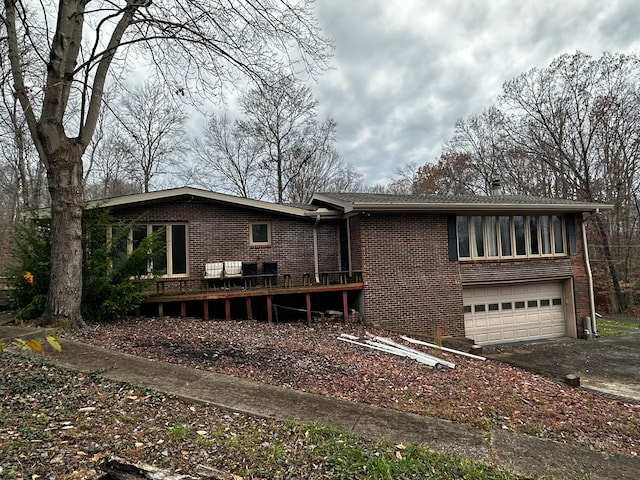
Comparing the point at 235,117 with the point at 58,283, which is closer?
the point at 58,283

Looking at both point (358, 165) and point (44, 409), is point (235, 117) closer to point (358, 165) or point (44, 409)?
point (358, 165)

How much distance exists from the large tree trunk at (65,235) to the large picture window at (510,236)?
391 inches

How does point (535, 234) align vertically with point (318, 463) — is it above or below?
above

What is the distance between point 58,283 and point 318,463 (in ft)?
20.7

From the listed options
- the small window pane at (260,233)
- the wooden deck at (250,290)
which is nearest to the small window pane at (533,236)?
the wooden deck at (250,290)

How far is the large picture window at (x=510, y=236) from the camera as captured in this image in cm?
1152

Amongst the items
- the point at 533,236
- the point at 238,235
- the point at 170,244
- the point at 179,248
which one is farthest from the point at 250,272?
the point at 533,236

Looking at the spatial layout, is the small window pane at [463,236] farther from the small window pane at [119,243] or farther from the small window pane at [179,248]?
the small window pane at [119,243]

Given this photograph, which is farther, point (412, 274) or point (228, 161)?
point (228, 161)

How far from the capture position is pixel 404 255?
1070cm

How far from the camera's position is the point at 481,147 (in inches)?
1126

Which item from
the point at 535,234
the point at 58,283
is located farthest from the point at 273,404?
the point at 535,234

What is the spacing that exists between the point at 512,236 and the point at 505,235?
0.82ft

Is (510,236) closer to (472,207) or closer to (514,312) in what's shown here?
(472,207)
